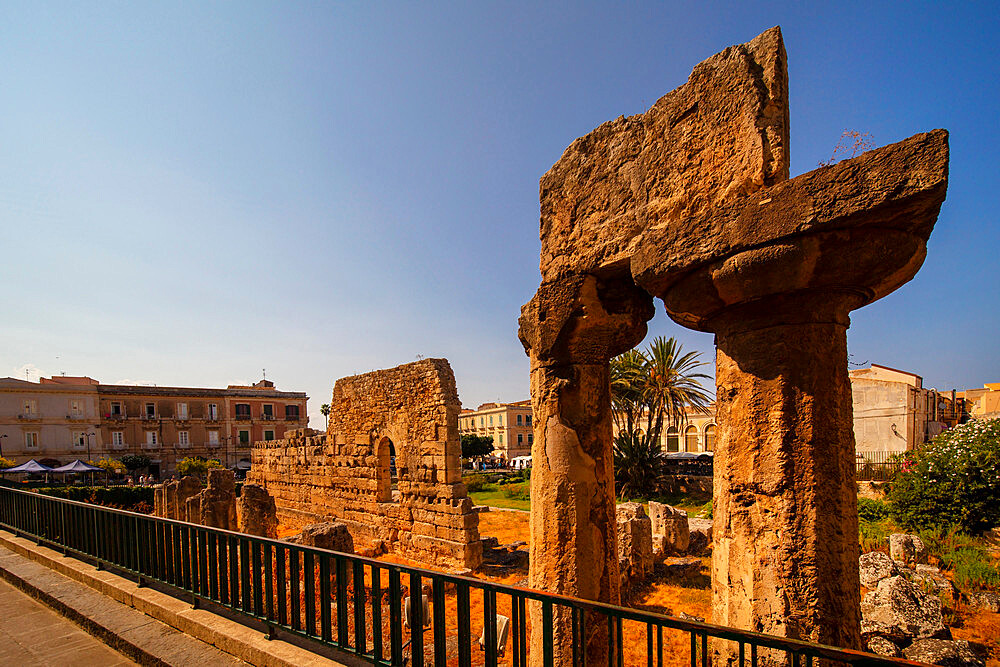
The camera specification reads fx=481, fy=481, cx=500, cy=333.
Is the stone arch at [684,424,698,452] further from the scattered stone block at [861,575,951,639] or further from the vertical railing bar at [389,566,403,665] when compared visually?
the vertical railing bar at [389,566,403,665]

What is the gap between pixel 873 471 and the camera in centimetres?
1734

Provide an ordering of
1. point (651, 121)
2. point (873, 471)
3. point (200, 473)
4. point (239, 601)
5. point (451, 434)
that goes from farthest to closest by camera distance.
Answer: point (200, 473), point (873, 471), point (451, 434), point (239, 601), point (651, 121)

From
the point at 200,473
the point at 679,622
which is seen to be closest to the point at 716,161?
the point at 679,622

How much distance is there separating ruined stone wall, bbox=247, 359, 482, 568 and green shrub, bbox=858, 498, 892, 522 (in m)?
9.04

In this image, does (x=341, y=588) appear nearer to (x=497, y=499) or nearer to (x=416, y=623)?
(x=416, y=623)

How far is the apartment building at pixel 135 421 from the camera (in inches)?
1362

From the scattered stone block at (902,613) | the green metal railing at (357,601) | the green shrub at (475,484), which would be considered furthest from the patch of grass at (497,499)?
the scattered stone block at (902,613)

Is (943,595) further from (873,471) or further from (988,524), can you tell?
(873,471)

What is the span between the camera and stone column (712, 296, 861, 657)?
265 cm

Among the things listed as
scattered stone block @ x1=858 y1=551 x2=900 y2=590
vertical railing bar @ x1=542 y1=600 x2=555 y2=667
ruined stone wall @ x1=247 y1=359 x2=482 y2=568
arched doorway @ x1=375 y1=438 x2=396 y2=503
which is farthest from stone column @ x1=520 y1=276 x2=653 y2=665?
arched doorway @ x1=375 y1=438 x2=396 y2=503

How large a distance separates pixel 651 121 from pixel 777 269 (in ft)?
5.22

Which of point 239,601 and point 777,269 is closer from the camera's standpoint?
point 777,269

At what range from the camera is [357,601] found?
308 centimetres

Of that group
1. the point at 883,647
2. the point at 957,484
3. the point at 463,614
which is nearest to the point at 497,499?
the point at 957,484
